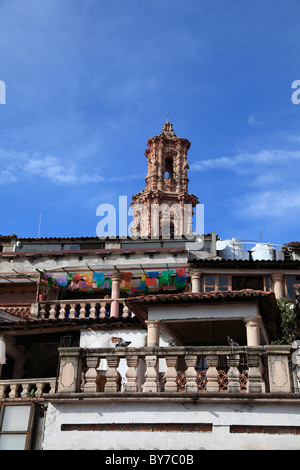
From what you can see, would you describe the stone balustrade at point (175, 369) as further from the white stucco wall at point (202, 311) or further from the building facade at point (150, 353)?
the white stucco wall at point (202, 311)

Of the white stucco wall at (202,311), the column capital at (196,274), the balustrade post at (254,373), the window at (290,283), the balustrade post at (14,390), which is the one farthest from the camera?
the column capital at (196,274)

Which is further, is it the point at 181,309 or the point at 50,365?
the point at 50,365

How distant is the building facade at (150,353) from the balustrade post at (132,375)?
24mm

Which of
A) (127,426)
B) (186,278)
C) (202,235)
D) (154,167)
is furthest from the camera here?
(154,167)

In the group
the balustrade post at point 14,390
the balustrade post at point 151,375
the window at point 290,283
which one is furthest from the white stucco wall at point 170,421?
the window at point 290,283

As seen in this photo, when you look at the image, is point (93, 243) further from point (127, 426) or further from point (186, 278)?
point (127, 426)

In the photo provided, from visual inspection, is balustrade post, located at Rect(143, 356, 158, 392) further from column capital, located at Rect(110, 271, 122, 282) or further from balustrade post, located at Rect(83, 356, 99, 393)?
column capital, located at Rect(110, 271, 122, 282)

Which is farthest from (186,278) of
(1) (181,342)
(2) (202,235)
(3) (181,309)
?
(3) (181,309)

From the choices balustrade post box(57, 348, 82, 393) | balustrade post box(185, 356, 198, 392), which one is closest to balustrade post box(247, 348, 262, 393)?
balustrade post box(185, 356, 198, 392)

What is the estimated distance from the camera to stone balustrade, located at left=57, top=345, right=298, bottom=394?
37.0 ft

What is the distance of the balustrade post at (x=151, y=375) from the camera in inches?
462
